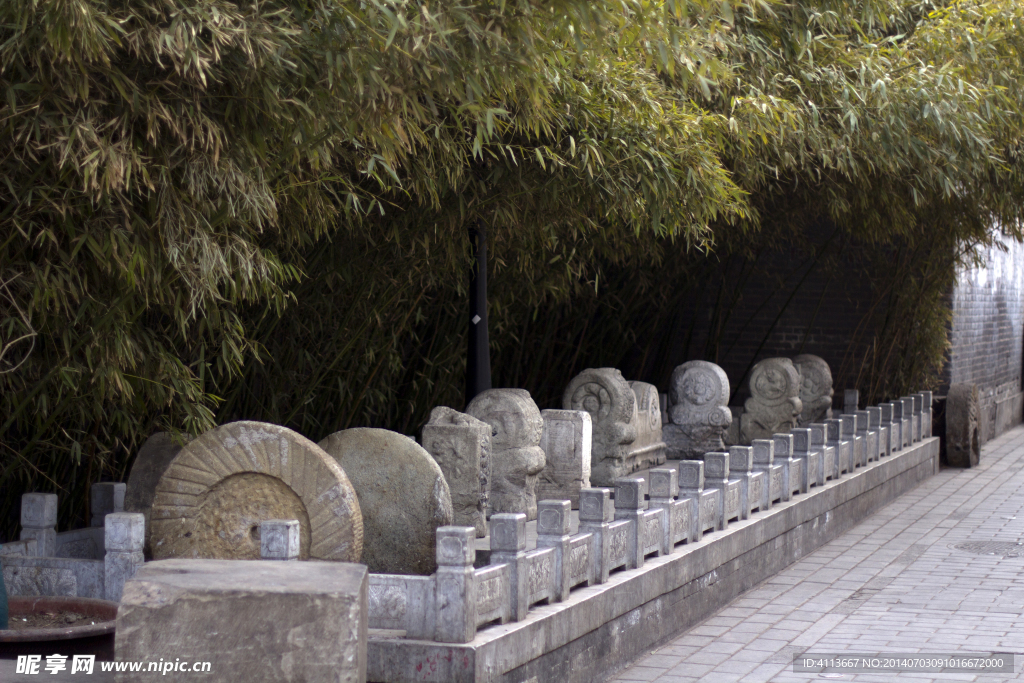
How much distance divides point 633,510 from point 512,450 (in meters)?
0.81

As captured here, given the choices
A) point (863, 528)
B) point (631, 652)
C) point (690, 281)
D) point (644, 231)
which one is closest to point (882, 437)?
point (863, 528)

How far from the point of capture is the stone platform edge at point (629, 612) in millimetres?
3422

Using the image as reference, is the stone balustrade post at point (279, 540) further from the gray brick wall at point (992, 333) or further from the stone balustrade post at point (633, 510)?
the gray brick wall at point (992, 333)

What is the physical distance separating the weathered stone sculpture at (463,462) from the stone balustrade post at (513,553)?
1120 millimetres

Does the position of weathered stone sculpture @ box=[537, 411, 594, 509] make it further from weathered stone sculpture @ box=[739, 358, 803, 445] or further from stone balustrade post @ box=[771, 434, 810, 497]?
weathered stone sculpture @ box=[739, 358, 803, 445]

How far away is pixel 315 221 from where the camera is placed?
4383 millimetres

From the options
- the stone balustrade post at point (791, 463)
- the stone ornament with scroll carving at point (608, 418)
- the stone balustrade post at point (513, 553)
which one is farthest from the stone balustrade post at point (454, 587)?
the stone balustrade post at point (791, 463)

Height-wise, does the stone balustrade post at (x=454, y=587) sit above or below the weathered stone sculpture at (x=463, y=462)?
below

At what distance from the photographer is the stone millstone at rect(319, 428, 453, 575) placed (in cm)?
423

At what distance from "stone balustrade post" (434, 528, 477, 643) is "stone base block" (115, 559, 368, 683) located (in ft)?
2.20

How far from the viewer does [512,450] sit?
17.6 feet

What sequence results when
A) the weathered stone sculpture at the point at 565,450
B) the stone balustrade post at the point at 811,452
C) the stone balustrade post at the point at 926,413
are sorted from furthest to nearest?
the stone balustrade post at the point at 926,413 → the stone balustrade post at the point at 811,452 → the weathered stone sculpture at the point at 565,450

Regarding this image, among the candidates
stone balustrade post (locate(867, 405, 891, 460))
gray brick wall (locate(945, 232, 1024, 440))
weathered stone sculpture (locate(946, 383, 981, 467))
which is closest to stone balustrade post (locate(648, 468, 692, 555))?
stone balustrade post (locate(867, 405, 891, 460))

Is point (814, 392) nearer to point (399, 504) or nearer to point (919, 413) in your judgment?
point (919, 413)
